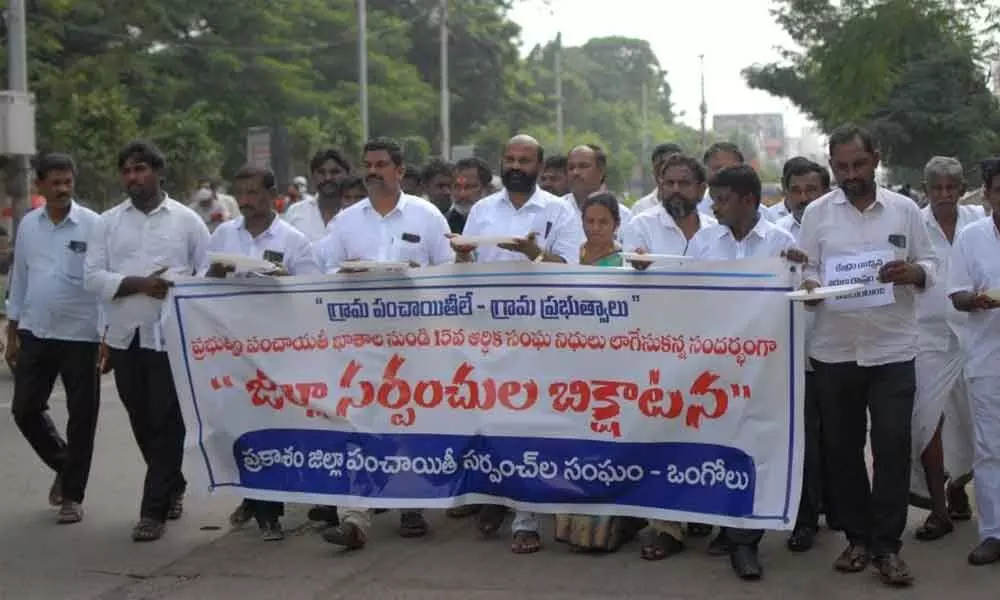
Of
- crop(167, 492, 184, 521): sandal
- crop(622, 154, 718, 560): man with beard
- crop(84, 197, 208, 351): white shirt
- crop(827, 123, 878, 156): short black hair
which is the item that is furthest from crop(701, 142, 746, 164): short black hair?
crop(167, 492, 184, 521): sandal

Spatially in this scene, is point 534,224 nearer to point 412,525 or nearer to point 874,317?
point 412,525

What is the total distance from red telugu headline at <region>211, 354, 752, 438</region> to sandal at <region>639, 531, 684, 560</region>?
1.81 feet

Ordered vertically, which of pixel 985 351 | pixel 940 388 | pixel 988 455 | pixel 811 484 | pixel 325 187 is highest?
pixel 325 187

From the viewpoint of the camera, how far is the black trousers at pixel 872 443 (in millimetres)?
6418

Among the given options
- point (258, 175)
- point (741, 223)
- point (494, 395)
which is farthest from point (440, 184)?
point (741, 223)

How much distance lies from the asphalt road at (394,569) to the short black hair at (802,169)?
185cm

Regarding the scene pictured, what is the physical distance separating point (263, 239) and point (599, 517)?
2.25m

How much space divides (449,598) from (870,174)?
2.53m

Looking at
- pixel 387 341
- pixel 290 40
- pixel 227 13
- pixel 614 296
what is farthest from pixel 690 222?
pixel 290 40

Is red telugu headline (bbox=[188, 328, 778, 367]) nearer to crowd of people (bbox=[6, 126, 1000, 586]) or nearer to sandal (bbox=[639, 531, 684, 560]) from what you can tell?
crowd of people (bbox=[6, 126, 1000, 586])

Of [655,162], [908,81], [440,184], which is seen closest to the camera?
[655,162]

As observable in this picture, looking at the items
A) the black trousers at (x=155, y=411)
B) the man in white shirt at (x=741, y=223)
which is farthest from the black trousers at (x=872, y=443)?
the black trousers at (x=155, y=411)

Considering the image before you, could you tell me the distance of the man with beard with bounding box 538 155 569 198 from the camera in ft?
34.8

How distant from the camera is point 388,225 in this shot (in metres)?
7.83
